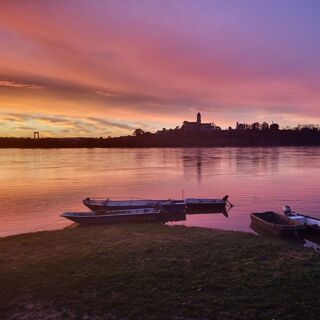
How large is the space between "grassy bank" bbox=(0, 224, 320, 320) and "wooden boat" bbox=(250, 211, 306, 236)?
6.22m

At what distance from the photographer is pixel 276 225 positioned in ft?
97.3

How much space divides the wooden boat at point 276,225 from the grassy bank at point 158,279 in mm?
6221

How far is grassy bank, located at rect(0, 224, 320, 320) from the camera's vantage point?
12.2m

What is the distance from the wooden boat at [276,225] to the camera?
2888 cm

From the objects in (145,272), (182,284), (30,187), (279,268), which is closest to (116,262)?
(145,272)

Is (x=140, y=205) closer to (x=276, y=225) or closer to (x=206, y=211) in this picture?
(x=206, y=211)

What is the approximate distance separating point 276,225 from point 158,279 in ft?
56.2

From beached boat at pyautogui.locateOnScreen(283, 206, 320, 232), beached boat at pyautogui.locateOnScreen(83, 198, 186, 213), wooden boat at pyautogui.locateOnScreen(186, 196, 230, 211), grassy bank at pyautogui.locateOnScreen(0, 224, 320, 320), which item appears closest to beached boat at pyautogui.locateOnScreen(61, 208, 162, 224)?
beached boat at pyautogui.locateOnScreen(83, 198, 186, 213)

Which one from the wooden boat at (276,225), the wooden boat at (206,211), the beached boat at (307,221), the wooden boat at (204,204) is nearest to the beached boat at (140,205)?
the wooden boat at (206,211)

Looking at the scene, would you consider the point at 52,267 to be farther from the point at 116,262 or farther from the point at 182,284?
the point at 182,284

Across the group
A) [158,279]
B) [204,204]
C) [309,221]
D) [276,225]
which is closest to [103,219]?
[276,225]

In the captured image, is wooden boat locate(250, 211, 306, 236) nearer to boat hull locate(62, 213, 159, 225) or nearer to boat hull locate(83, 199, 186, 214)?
boat hull locate(83, 199, 186, 214)

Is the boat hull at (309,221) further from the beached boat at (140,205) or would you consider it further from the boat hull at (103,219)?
the boat hull at (103,219)

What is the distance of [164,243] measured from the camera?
2194cm
